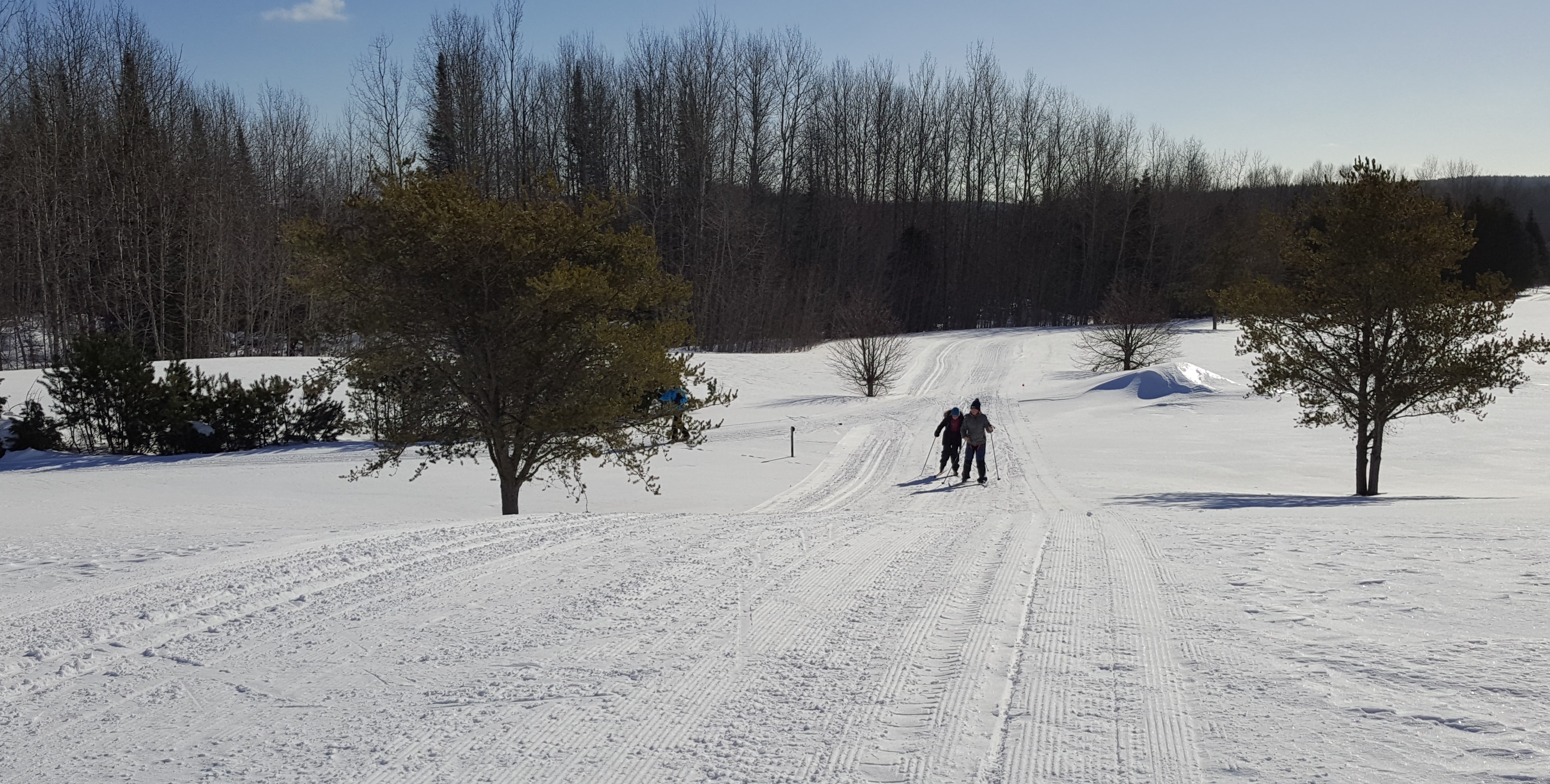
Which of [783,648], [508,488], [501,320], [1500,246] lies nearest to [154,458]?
[508,488]

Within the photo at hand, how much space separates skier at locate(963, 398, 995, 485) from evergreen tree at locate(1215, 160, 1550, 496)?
4.55 meters

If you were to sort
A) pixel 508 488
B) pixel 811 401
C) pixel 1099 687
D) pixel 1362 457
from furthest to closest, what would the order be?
pixel 811 401, pixel 1362 457, pixel 508 488, pixel 1099 687

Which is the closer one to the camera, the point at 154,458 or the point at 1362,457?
the point at 1362,457

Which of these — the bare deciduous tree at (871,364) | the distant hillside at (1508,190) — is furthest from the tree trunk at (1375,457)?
the distant hillside at (1508,190)

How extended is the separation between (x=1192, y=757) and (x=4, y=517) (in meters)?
13.9

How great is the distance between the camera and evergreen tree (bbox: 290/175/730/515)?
1296cm

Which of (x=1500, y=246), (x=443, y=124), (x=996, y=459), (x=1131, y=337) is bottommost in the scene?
(x=996, y=459)

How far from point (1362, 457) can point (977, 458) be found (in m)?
6.55

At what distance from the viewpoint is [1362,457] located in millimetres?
16562

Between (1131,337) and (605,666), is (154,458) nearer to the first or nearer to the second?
(605,666)

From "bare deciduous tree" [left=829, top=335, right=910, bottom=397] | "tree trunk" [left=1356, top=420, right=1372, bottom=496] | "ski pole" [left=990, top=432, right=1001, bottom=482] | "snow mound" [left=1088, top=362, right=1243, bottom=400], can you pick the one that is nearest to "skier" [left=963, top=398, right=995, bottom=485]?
"ski pole" [left=990, top=432, right=1001, bottom=482]

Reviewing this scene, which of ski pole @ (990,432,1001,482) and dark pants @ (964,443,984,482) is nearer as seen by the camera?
dark pants @ (964,443,984,482)

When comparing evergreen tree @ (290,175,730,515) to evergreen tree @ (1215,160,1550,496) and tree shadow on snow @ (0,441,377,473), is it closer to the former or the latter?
tree shadow on snow @ (0,441,377,473)

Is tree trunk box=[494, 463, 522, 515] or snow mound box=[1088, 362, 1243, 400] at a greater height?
snow mound box=[1088, 362, 1243, 400]
